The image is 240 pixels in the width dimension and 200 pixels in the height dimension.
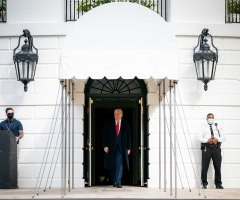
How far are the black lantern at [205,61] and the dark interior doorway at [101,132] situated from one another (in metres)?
1.99

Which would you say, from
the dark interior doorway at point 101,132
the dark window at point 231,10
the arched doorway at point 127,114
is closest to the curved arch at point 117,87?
the arched doorway at point 127,114

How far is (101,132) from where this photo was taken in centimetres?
1720

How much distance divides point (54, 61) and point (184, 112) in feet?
11.8

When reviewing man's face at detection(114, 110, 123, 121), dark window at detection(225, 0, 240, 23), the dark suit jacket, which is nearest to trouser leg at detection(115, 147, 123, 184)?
the dark suit jacket

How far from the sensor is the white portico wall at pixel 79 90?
16203 mm

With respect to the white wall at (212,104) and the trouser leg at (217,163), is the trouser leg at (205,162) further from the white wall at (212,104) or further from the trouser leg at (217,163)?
the white wall at (212,104)

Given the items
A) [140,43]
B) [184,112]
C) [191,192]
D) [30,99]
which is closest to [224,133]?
[184,112]

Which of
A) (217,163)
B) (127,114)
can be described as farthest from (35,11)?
(217,163)

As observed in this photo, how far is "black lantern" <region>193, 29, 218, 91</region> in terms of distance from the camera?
1542 cm

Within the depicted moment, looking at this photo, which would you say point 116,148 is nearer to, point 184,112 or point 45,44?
point 184,112

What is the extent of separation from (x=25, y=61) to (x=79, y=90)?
67.7 inches

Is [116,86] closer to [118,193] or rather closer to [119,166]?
[119,166]

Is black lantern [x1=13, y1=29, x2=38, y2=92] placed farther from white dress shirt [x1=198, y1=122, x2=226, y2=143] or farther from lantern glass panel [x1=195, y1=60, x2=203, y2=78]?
white dress shirt [x1=198, y1=122, x2=226, y2=143]

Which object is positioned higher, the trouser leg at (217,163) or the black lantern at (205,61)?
the black lantern at (205,61)
